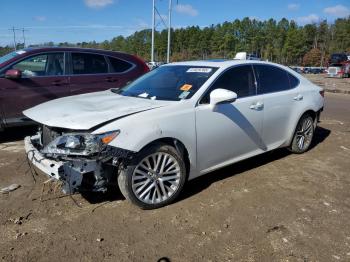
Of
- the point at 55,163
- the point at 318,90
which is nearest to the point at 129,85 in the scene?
the point at 55,163

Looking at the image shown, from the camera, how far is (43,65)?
7156 mm

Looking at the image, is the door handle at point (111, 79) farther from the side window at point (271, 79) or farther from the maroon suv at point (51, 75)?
the side window at point (271, 79)

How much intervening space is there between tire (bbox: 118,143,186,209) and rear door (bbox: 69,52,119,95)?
3.85m

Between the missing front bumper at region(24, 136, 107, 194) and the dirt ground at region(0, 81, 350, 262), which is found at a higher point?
the missing front bumper at region(24, 136, 107, 194)

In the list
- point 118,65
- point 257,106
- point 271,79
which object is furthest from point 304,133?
point 118,65

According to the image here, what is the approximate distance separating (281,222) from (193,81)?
1.98m

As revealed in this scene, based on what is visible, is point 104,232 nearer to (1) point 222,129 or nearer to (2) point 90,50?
(1) point 222,129

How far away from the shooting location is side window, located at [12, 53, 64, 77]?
7000 mm

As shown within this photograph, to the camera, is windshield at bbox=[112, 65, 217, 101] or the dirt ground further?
windshield at bbox=[112, 65, 217, 101]

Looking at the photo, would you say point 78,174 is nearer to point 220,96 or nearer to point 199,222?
point 199,222

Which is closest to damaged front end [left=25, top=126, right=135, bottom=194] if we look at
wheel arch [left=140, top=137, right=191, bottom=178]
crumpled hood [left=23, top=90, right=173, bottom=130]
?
crumpled hood [left=23, top=90, right=173, bottom=130]

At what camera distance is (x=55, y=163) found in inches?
149

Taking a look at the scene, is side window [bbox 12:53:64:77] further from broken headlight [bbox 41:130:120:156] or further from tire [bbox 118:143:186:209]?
tire [bbox 118:143:186:209]

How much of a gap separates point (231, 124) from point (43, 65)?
4154 millimetres
